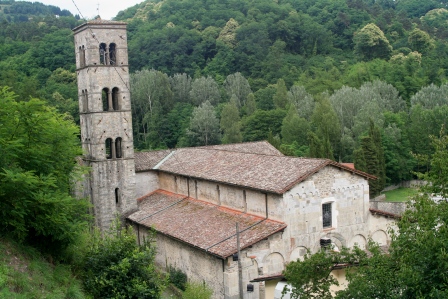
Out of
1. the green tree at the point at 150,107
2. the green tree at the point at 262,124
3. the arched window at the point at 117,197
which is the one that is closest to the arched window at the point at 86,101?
the arched window at the point at 117,197

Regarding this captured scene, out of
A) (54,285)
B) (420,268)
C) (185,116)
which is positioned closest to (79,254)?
(54,285)

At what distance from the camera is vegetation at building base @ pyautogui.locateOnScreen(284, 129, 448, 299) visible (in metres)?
15.0

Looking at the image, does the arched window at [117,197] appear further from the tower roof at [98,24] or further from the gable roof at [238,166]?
the tower roof at [98,24]

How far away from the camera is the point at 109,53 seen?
38.1 m

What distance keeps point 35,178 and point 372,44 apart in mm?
99467

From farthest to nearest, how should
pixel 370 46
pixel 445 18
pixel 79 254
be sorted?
pixel 445 18 → pixel 370 46 → pixel 79 254

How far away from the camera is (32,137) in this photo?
65.5ft

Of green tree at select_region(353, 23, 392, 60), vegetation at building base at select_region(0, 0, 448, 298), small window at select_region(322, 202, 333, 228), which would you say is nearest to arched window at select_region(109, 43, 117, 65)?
vegetation at building base at select_region(0, 0, 448, 298)

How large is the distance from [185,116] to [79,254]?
64.2m

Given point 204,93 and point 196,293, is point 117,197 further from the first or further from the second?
point 204,93

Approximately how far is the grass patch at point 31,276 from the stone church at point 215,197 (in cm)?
453

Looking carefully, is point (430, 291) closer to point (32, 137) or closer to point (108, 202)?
point (32, 137)

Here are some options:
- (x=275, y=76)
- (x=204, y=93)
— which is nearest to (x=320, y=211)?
(x=204, y=93)

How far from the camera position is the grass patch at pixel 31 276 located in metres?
16.9
